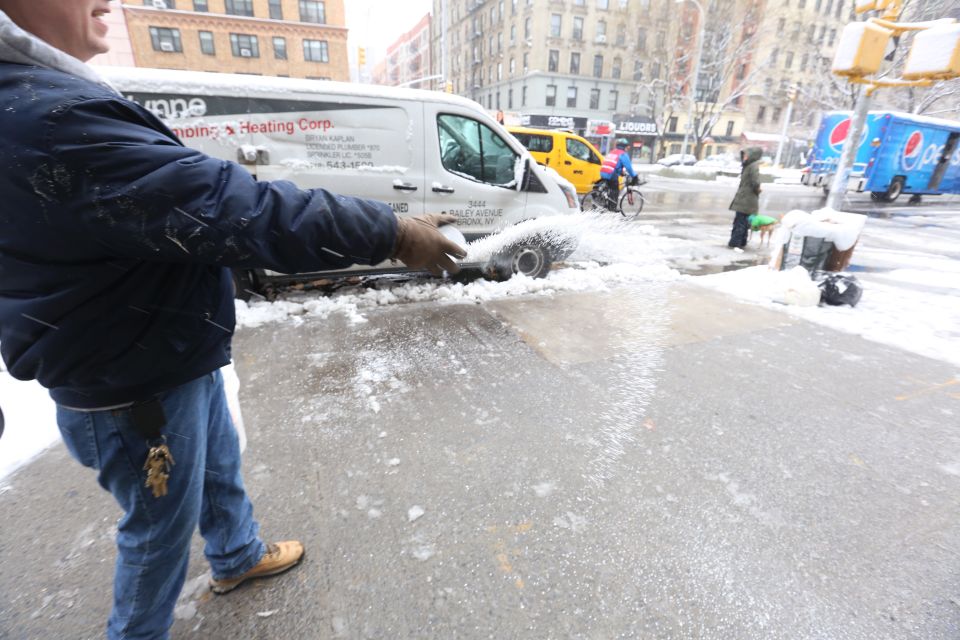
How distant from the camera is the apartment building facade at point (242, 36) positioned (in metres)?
33.8

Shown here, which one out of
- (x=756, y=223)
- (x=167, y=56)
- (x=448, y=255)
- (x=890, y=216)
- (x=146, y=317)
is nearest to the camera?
(x=146, y=317)

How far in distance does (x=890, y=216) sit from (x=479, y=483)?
726 inches

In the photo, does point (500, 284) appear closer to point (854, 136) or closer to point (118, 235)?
point (118, 235)

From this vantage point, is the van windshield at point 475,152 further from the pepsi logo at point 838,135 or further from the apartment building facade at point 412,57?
the apartment building facade at point 412,57

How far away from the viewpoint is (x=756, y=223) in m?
8.66

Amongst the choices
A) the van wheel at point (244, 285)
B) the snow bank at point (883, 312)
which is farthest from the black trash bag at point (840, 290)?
the van wheel at point (244, 285)

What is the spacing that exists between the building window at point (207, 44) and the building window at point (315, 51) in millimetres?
6637

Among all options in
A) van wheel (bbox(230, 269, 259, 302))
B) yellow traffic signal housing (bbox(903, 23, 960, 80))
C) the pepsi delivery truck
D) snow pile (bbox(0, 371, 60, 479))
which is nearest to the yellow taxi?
yellow traffic signal housing (bbox(903, 23, 960, 80))

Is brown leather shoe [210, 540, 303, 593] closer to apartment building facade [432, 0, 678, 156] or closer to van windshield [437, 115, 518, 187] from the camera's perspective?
van windshield [437, 115, 518, 187]

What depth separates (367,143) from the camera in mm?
5156

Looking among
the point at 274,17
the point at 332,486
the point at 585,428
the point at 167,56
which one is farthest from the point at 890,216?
the point at 167,56

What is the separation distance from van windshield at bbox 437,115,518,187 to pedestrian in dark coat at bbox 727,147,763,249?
4928mm

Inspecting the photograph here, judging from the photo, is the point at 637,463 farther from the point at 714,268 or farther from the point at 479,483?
the point at 714,268

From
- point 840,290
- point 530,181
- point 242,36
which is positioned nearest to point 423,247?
point 530,181
